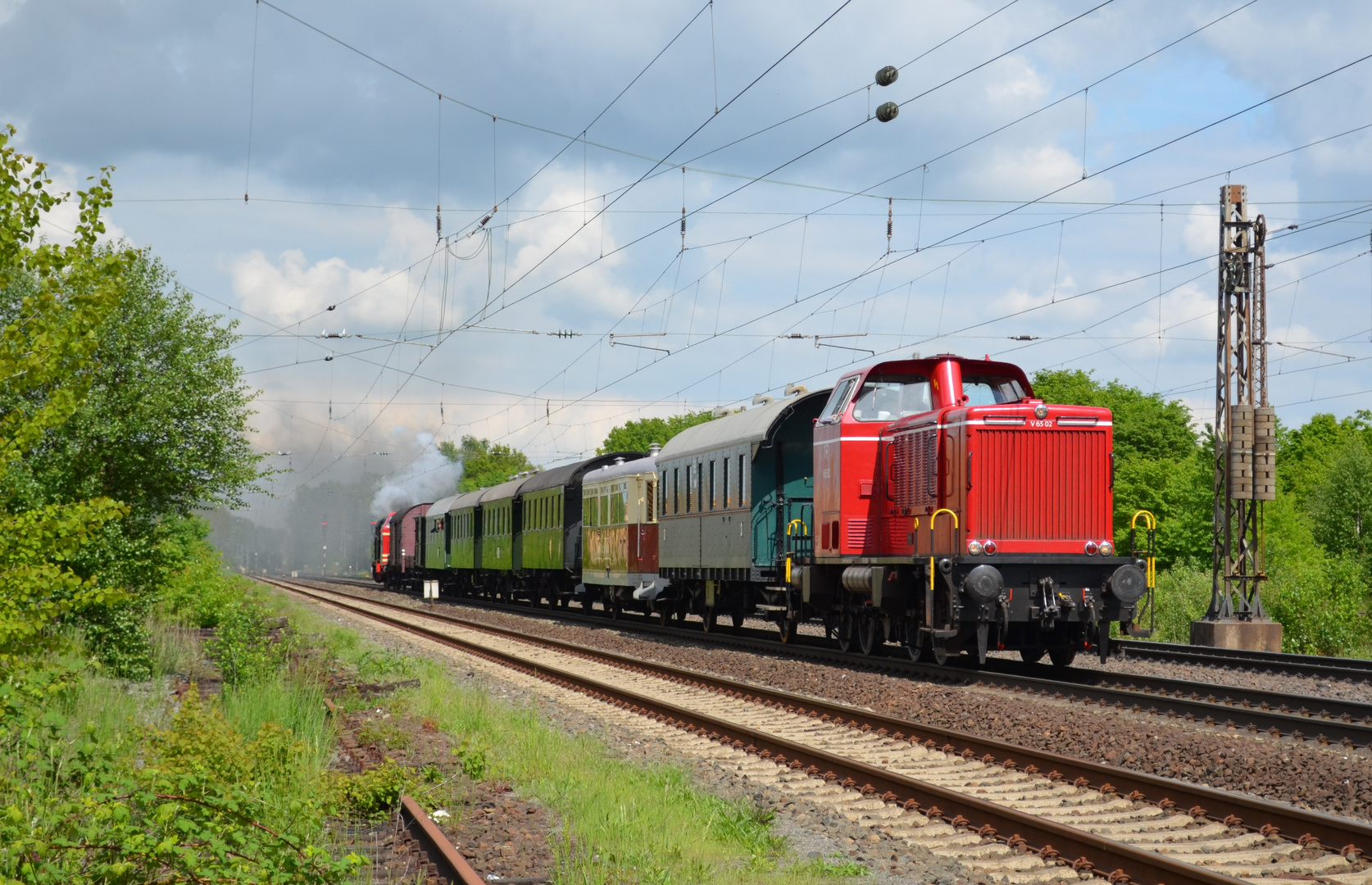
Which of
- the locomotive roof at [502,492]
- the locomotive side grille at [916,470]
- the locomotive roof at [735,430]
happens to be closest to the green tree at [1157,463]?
the locomotive roof at [502,492]

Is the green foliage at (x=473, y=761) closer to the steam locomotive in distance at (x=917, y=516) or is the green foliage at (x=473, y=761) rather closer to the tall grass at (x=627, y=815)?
the tall grass at (x=627, y=815)

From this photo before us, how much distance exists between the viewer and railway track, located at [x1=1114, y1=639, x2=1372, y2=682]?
1570 centimetres

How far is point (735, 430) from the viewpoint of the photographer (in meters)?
22.1

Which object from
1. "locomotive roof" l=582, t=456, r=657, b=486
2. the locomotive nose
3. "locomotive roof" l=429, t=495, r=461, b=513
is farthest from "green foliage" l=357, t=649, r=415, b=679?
"locomotive roof" l=429, t=495, r=461, b=513

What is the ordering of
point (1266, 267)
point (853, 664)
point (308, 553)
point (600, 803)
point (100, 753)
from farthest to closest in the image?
point (308, 553) → point (1266, 267) → point (853, 664) → point (600, 803) → point (100, 753)

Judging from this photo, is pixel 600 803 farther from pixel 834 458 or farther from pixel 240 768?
pixel 834 458

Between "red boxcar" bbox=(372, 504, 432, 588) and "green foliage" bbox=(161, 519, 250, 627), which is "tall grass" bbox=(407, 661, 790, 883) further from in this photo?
"red boxcar" bbox=(372, 504, 432, 588)

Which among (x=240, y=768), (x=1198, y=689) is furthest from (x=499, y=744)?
(x=1198, y=689)

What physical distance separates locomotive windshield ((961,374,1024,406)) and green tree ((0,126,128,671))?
1112cm

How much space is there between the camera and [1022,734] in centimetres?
1081

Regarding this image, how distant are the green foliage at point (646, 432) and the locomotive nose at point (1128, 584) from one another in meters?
86.9

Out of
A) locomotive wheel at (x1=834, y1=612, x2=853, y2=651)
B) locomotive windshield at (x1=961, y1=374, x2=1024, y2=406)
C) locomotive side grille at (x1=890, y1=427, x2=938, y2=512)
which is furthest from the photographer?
locomotive wheel at (x1=834, y1=612, x2=853, y2=651)

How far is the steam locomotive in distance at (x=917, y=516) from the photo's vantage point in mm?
14531

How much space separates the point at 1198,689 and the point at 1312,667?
3650 millimetres
